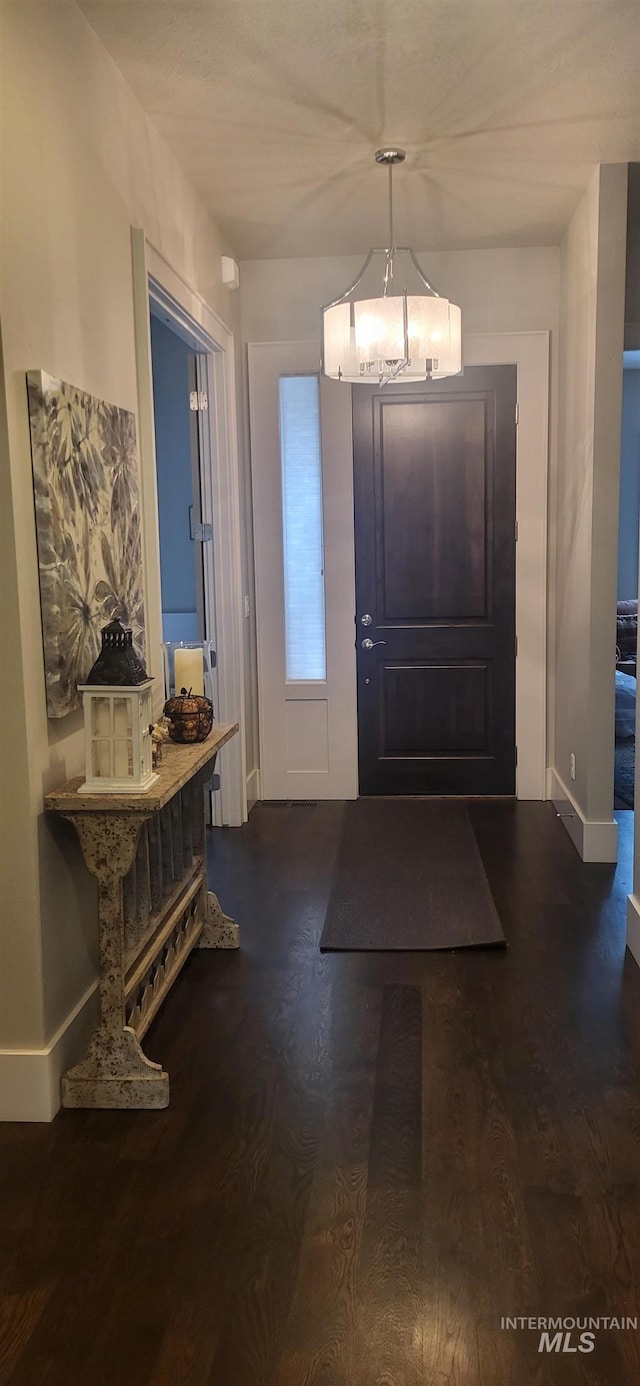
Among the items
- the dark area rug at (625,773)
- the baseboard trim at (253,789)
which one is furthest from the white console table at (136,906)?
the dark area rug at (625,773)

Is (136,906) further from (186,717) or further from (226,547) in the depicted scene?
(226,547)

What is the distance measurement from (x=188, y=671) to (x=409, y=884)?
148 cm

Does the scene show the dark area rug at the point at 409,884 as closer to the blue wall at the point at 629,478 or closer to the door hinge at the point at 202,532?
the door hinge at the point at 202,532

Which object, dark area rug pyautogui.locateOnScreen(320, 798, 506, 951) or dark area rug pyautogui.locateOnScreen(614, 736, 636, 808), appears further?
dark area rug pyautogui.locateOnScreen(614, 736, 636, 808)

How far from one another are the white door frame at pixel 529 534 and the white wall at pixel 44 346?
2465 millimetres

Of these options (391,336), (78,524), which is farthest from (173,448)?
(78,524)

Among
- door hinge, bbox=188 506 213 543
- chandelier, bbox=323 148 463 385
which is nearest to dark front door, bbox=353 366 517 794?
door hinge, bbox=188 506 213 543

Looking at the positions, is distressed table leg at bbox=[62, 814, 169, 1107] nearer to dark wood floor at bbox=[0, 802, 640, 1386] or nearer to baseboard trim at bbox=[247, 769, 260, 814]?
dark wood floor at bbox=[0, 802, 640, 1386]

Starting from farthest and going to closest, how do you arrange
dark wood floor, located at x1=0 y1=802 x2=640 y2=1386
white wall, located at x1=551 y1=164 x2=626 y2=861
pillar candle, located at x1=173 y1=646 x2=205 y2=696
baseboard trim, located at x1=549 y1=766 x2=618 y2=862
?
baseboard trim, located at x1=549 y1=766 x2=618 y2=862 < white wall, located at x1=551 y1=164 x2=626 y2=861 < pillar candle, located at x1=173 y1=646 x2=205 y2=696 < dark wood floor, located at x1=0 y1=802 x2=640 y2=1386

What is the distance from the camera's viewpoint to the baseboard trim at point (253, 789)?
17.4ft

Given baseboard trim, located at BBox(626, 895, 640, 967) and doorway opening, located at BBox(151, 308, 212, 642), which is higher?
doorway opening, located at BBox(151, 308, 212, 642)

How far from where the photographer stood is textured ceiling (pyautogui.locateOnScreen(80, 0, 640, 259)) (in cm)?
283

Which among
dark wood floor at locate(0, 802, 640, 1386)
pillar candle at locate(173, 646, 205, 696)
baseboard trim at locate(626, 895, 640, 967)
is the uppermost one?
pillar candle at locate(173, 646, 205, 696)

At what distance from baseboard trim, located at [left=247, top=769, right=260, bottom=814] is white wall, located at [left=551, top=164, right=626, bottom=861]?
158cm
